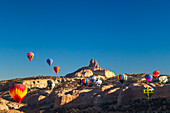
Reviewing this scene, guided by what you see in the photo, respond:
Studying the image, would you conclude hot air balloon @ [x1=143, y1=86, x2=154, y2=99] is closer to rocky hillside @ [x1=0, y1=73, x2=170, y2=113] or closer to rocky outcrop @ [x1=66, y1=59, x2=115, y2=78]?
rocky hillside @ [x1=0, y1=73, x2=170, y2=113]

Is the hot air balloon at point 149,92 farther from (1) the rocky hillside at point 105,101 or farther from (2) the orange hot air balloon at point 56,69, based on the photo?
(2) the orange hot air balloon at point 56,69

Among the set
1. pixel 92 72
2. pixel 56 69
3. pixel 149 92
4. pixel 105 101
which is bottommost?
pixel 105 101

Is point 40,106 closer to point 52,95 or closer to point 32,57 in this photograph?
A: point 52,95

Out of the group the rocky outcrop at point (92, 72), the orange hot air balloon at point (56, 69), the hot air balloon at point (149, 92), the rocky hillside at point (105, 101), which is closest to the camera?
the hot air balloon at point (149, 92)

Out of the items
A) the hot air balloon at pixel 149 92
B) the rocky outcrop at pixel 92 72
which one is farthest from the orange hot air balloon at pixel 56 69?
the hot air balloon at pixel 149 92

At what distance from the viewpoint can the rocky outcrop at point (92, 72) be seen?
13388 centimetres

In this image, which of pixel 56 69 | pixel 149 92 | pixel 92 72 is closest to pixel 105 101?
pixel 149 92

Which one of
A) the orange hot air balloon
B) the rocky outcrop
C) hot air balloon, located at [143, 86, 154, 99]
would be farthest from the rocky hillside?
the rocky outcrop

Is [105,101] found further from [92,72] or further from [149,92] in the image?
[92,72]

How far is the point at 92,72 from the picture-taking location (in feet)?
456

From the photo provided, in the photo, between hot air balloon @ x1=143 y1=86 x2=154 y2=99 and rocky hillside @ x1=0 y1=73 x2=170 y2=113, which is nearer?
hot air balloon @ x1=143 y1=86 x2=154 y2=99

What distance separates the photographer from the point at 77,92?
3105 inches

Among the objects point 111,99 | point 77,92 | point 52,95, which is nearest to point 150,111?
point 111,99

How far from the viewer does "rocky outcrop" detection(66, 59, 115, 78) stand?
439ft
